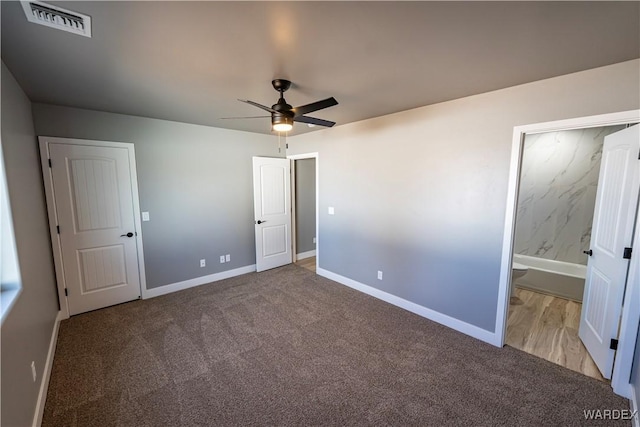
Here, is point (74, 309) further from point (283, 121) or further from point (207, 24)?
point (207, 24)

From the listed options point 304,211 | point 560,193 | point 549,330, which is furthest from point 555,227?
point 304,211

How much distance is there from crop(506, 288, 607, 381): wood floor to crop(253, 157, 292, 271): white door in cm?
356

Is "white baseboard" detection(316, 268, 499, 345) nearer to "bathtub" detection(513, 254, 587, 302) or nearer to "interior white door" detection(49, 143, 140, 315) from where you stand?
"bathtub" detection(513, 254, 587, 302)

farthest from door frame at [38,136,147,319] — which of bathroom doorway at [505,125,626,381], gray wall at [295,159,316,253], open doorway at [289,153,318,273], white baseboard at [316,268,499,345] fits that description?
bathroom doorway at [505,125,626,381]

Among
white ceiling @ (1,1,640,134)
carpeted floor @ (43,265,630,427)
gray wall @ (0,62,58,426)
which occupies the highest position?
white ceiling @ (1,1,640,134)

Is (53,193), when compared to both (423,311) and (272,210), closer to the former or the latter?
(272,210)

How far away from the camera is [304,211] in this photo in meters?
5.53

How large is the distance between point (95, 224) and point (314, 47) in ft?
11.2

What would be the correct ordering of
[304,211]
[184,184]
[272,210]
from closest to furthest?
[184,184], [272,210], [304,211]

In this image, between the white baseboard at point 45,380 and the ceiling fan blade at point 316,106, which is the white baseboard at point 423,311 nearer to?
the ceiling fan blade at point 316,106

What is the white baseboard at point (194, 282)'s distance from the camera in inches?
147

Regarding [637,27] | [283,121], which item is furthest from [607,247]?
[283,121]

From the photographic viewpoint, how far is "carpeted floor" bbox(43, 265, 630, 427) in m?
1.86

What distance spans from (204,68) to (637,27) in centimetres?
269
